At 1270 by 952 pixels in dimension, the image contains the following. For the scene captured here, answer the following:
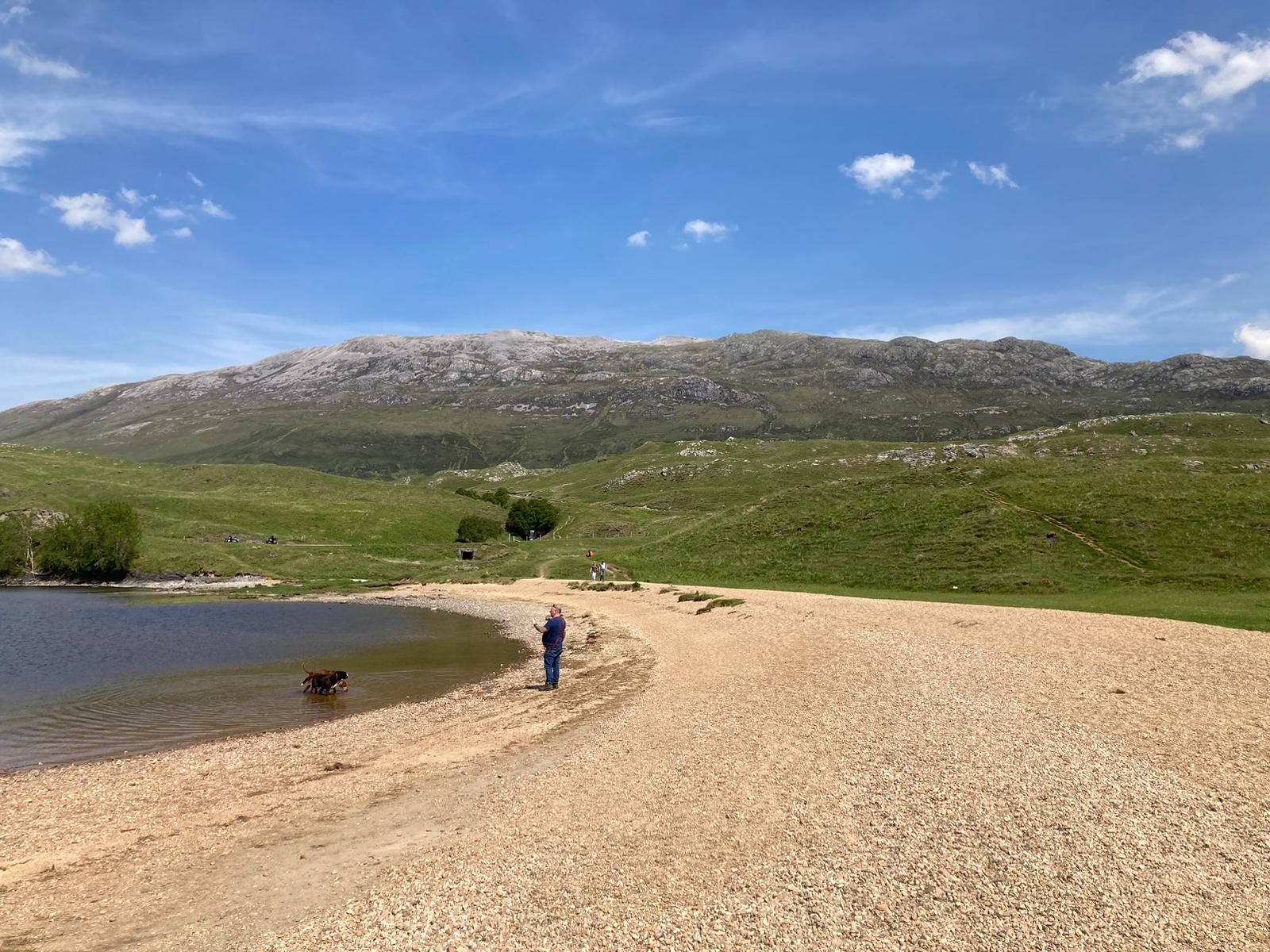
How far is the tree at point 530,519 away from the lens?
13412 centimetres

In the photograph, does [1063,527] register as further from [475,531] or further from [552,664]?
[475,531]

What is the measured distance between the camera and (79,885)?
38.4 feet

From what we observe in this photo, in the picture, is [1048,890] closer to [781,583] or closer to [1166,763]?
[1166,763]

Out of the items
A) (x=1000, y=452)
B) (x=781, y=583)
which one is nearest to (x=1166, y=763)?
(x=781, y=583)

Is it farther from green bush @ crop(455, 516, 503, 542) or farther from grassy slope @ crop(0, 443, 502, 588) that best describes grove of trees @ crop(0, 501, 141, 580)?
green bush @ crop(455, 516, 503, 542)

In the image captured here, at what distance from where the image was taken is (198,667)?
35250mm

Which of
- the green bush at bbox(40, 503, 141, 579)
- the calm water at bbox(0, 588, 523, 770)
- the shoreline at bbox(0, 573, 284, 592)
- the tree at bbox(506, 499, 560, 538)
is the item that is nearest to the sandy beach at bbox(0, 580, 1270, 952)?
the calm water at bbox(0, 588, 523, 770)

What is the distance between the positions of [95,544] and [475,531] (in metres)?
54.7

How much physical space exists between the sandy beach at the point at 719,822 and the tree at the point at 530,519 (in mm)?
110224

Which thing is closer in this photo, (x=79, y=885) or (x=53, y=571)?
(x=79, y=885)

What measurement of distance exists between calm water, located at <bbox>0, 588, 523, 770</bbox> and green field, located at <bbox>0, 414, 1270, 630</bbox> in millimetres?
25625

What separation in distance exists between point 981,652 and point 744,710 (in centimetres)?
1123

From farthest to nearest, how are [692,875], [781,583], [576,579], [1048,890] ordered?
[576,579], [781,583], [692,875], [1048,890]

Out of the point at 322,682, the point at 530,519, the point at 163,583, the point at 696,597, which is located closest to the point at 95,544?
the point at 163,583
